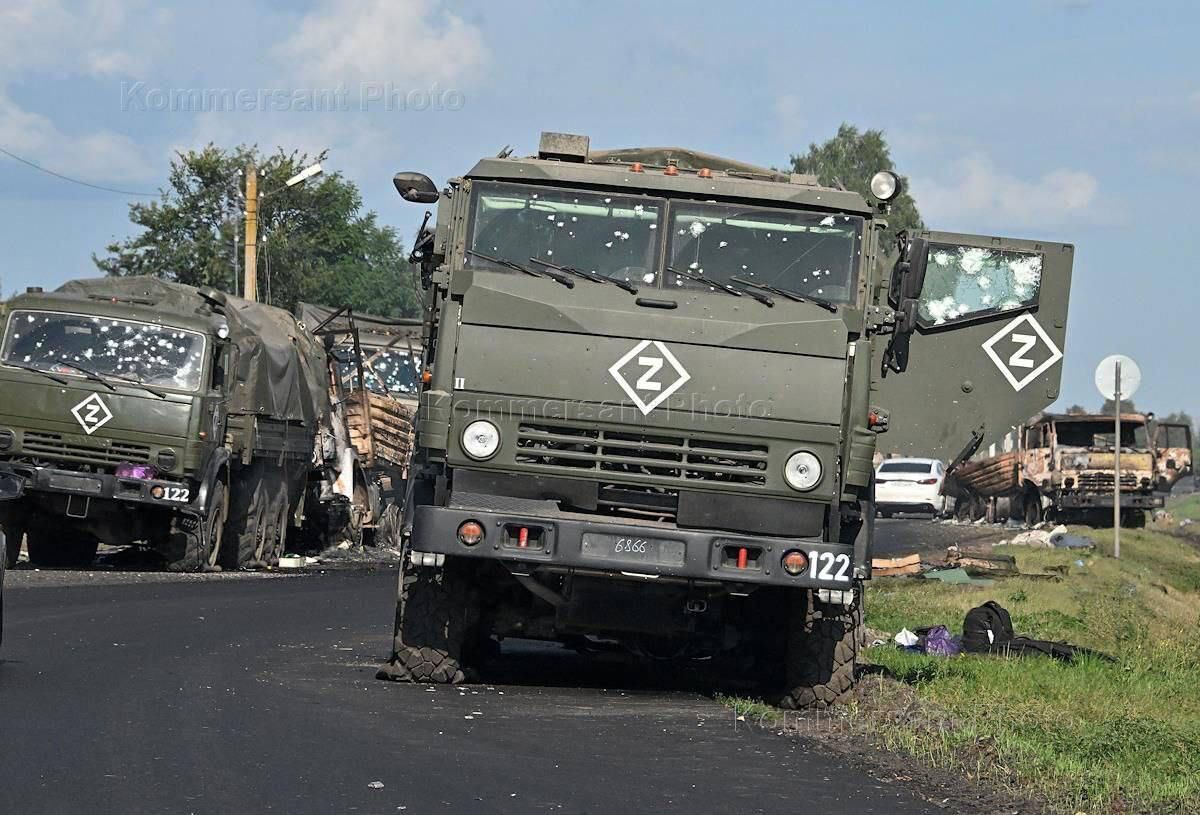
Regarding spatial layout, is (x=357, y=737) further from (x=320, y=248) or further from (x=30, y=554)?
(x=320, y=248)

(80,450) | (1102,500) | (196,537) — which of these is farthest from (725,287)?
(1102,500)

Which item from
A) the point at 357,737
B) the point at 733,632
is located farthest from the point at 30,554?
the point at 357,737

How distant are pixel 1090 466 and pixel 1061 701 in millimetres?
35635

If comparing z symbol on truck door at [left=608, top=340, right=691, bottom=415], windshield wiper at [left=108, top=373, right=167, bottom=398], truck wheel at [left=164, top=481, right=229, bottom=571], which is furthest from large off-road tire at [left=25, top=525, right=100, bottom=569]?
z symbol on truck door at [left=608, top=340, right=691, bottom=415]

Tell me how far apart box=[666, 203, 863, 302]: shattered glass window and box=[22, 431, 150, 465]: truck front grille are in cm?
1133

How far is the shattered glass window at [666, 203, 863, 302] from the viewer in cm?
1082

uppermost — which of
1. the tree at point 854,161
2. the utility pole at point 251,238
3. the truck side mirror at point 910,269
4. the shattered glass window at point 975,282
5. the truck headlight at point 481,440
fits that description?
the tree at point 854,161

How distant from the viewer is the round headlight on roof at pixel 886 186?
1112 centimetres

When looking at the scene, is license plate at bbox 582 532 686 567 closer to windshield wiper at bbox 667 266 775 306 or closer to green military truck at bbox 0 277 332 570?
windshield wiper at bbox 667 266 775 306

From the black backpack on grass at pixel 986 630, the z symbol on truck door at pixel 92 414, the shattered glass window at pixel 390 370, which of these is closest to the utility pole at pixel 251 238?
the shattered glass window at pixel 390 370

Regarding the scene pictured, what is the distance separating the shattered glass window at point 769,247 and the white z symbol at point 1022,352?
7.31 ft

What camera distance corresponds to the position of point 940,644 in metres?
14.2

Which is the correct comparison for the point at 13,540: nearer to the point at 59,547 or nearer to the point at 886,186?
the point at 59,547

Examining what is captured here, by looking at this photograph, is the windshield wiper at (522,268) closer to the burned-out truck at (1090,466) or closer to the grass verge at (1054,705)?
the grass verge at (1054,705)
